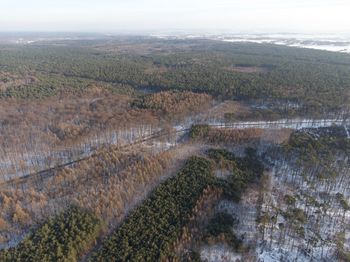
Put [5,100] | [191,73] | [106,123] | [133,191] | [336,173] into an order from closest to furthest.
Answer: [133,191], [336,173], [106,123], [5,100], [191,73]

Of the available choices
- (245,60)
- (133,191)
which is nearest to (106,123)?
(133,191)

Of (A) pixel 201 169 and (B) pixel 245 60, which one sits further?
(B) pixel 245 60

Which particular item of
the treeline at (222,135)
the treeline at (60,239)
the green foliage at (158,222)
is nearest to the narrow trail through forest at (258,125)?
the treeline at (222,135)

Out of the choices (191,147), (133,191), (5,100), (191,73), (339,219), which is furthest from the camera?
(191,73)

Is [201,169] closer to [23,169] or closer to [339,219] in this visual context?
[339,219]

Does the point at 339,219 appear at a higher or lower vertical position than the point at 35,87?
lower

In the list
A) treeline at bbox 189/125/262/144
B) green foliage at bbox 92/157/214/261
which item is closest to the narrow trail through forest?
treeline at bbox 189/125/262/144
